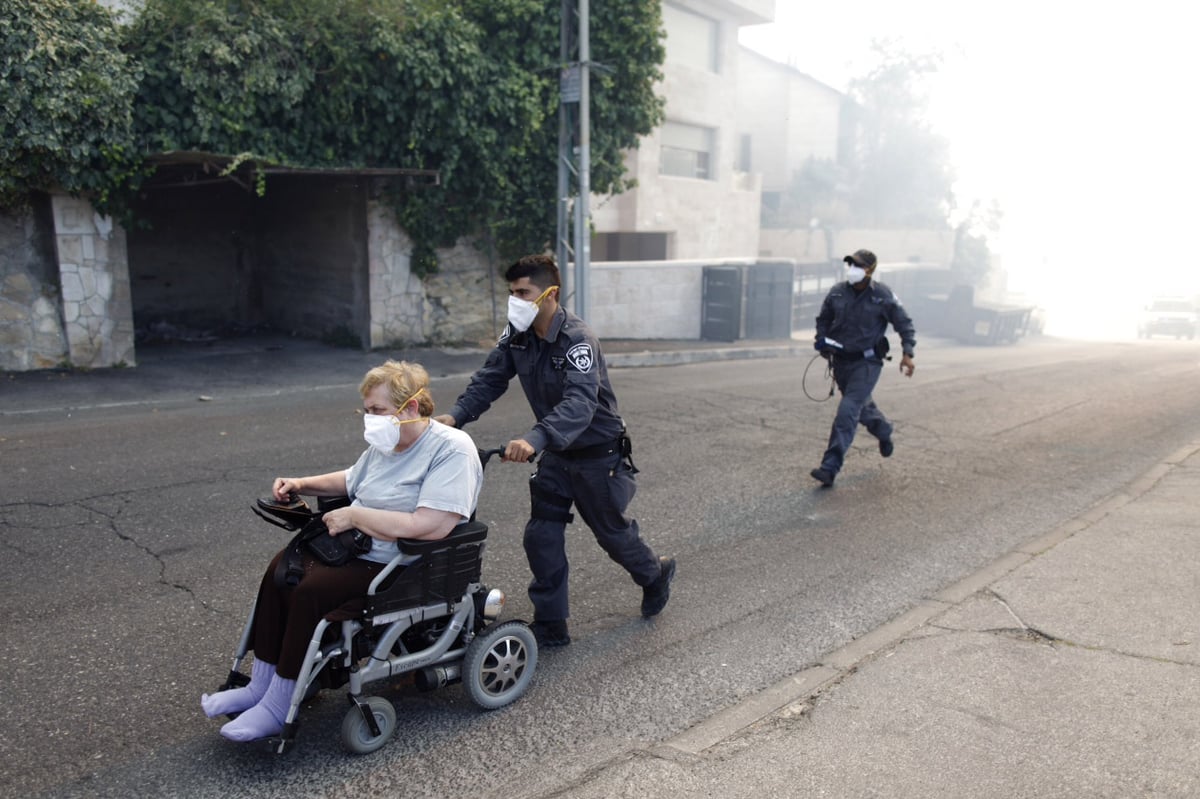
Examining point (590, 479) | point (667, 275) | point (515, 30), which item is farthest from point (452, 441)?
point (667, 275)

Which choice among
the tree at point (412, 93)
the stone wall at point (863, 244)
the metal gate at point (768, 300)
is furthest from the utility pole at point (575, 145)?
the stone wall at point (863, 244)

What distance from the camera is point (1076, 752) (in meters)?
3.79

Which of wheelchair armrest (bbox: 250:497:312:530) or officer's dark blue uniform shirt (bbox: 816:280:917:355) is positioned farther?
officer's dark blue uniform shirt (bbox: 816:280:917:355)

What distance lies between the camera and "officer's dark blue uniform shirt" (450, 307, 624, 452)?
4.35 metres

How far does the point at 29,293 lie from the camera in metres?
11.9

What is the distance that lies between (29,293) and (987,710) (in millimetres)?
11828

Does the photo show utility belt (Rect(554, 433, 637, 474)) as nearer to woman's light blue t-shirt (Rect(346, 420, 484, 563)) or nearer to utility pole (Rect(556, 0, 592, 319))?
woman's light blue t-shirt (Rect(346, 420, 484, 563))

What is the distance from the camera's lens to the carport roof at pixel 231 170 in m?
12.1

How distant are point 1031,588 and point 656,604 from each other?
2.25 metres

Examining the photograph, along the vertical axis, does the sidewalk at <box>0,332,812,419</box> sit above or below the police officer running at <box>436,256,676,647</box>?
below

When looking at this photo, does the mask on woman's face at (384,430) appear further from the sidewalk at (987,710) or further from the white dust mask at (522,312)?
the sidewalk at (987,710)

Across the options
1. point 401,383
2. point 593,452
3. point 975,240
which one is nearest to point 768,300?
point 593,452

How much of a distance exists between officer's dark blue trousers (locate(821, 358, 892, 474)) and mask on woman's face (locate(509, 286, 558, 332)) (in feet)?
13.5

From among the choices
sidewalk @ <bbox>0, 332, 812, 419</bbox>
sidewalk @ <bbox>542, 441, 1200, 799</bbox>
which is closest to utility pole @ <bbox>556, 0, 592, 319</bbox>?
sidewalk @ <bbox>0, 332, 812, 419</bbox>
